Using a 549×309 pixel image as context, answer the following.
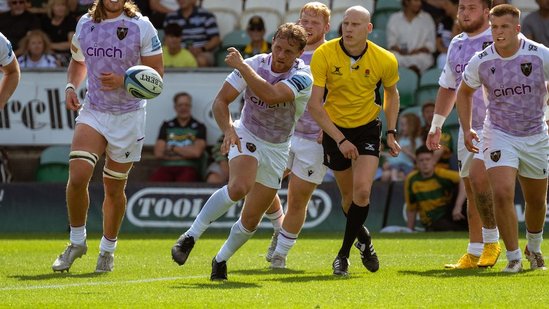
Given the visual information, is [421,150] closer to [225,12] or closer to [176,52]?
[176,52]

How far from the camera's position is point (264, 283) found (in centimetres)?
1015

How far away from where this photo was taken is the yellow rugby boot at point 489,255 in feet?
38.6

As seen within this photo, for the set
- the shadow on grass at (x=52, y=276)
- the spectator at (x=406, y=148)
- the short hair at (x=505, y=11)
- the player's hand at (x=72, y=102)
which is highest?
the short hair at (x=505, y=11)

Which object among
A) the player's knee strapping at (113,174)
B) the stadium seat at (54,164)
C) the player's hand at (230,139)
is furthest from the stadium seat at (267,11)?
the player's hand at (230,139)

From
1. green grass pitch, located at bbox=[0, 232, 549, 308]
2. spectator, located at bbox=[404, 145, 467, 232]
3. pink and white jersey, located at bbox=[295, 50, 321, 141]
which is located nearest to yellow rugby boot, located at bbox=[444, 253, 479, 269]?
green grass pitch, located at bbox=[0, 232, 549, 308]

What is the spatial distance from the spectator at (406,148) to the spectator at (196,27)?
143 inches

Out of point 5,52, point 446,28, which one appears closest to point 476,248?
point 5,52

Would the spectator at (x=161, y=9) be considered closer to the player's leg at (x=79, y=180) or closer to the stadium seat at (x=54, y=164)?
the stadium seat at (x=54, y=164)

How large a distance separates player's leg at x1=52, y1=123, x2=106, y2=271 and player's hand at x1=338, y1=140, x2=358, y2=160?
83.7 inches

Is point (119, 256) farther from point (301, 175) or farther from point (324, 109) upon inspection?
point (324, 109)

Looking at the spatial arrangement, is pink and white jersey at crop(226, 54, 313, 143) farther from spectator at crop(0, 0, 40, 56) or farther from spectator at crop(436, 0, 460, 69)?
spectator at crop(0, 0, 40, 56)

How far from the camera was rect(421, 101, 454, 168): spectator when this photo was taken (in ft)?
59.3

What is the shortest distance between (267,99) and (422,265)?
9.70 feet

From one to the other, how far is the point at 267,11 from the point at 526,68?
11.1 meters
